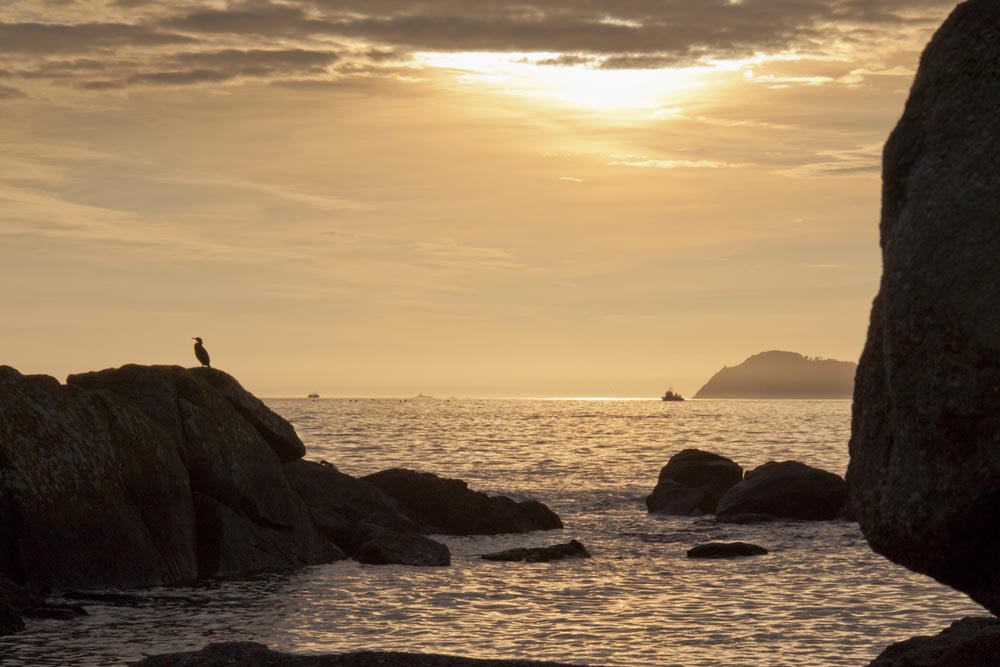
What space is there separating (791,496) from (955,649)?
28.7m

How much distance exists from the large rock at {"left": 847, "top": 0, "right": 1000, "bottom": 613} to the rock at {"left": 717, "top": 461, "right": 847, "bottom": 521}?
3034cm

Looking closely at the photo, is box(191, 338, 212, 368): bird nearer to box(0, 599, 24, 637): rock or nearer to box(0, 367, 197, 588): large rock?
box(0, 367, 197, 588): large rock

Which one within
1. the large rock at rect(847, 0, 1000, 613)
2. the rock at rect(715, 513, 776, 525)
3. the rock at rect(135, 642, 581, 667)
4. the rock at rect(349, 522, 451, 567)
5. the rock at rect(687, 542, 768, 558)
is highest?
the large rock at rect(847, 0, 1000, 613)

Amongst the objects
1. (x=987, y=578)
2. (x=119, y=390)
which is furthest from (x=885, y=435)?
(x=119, y=390)

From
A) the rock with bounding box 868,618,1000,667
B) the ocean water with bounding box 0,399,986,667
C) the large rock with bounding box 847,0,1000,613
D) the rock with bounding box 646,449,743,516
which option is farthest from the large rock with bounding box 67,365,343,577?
the rock with bounding box 646,449,743,516

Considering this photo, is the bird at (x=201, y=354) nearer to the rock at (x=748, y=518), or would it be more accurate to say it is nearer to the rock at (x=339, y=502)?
the rock at (x=339, y=502)

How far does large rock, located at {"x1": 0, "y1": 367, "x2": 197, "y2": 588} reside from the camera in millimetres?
20172

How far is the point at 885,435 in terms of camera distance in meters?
9.02

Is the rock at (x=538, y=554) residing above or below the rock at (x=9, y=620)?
below

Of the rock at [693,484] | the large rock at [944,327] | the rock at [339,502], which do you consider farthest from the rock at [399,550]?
the large rock at [944,327]

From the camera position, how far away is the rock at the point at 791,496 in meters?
38.2

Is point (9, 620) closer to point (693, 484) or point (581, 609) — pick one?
point (581, 609)

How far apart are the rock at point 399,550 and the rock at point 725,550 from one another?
21.4 feet

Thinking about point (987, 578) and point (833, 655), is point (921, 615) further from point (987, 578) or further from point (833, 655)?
point (987, 578)
